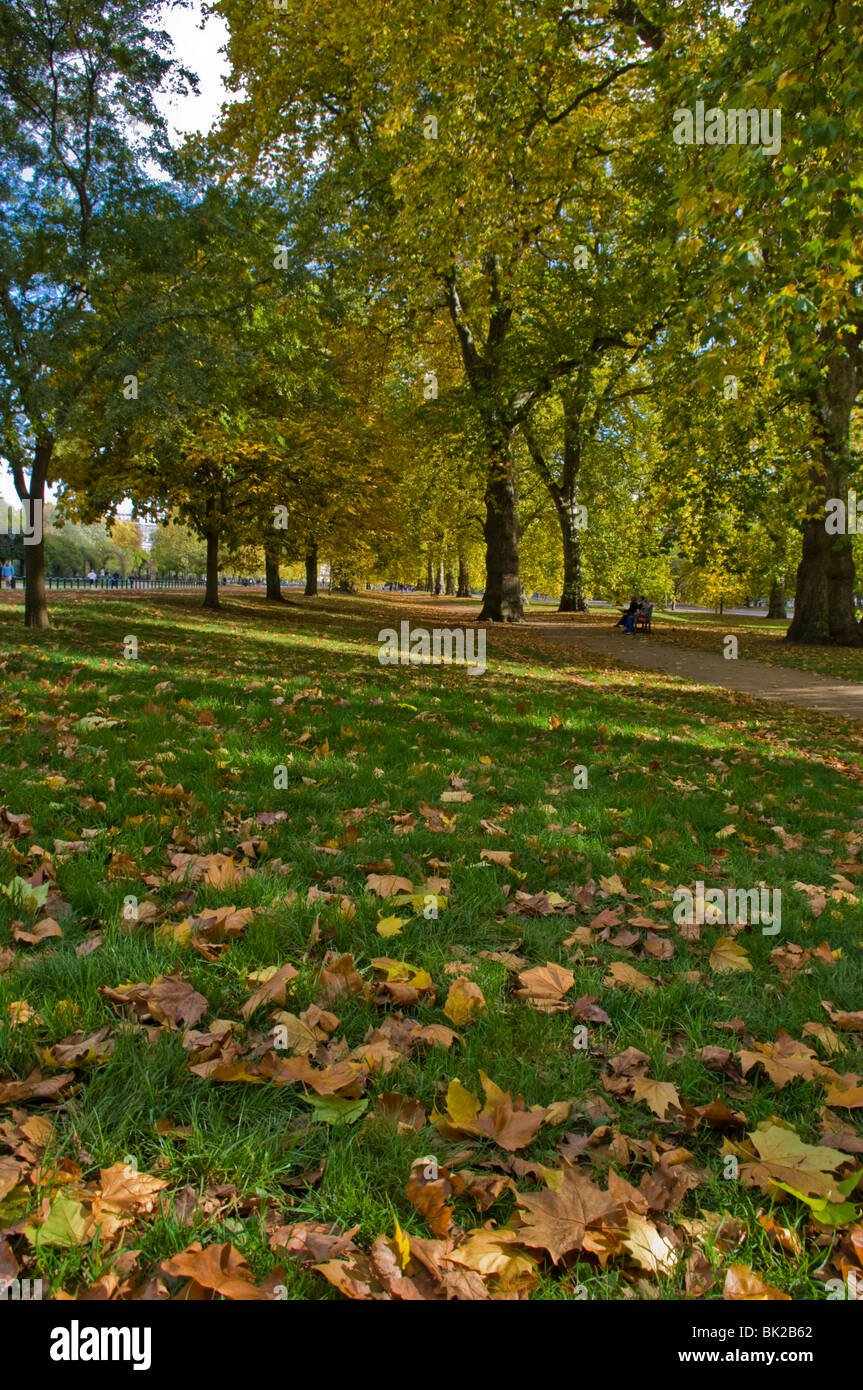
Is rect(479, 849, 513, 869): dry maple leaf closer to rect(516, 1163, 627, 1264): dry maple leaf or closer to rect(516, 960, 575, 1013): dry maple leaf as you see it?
rect(516, 960, 575, 1013): dry maple leaf

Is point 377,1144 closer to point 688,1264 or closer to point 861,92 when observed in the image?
point 688,1264

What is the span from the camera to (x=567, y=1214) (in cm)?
168

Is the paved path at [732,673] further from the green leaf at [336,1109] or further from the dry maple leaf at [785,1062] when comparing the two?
the green leaf at [336,1109]

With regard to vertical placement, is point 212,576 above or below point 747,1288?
above

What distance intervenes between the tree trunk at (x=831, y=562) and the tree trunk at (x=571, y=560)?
25.6 feet

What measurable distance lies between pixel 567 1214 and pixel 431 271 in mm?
20797

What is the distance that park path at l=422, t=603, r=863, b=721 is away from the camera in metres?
11.7

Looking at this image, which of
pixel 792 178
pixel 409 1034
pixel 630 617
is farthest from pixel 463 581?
pixel 409 1034

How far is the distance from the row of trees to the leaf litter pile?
169 inches

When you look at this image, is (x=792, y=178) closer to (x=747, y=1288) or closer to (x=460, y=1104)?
(x=460, y=1104)

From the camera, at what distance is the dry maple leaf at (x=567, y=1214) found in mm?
1599

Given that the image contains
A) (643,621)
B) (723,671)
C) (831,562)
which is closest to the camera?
(723,671)
